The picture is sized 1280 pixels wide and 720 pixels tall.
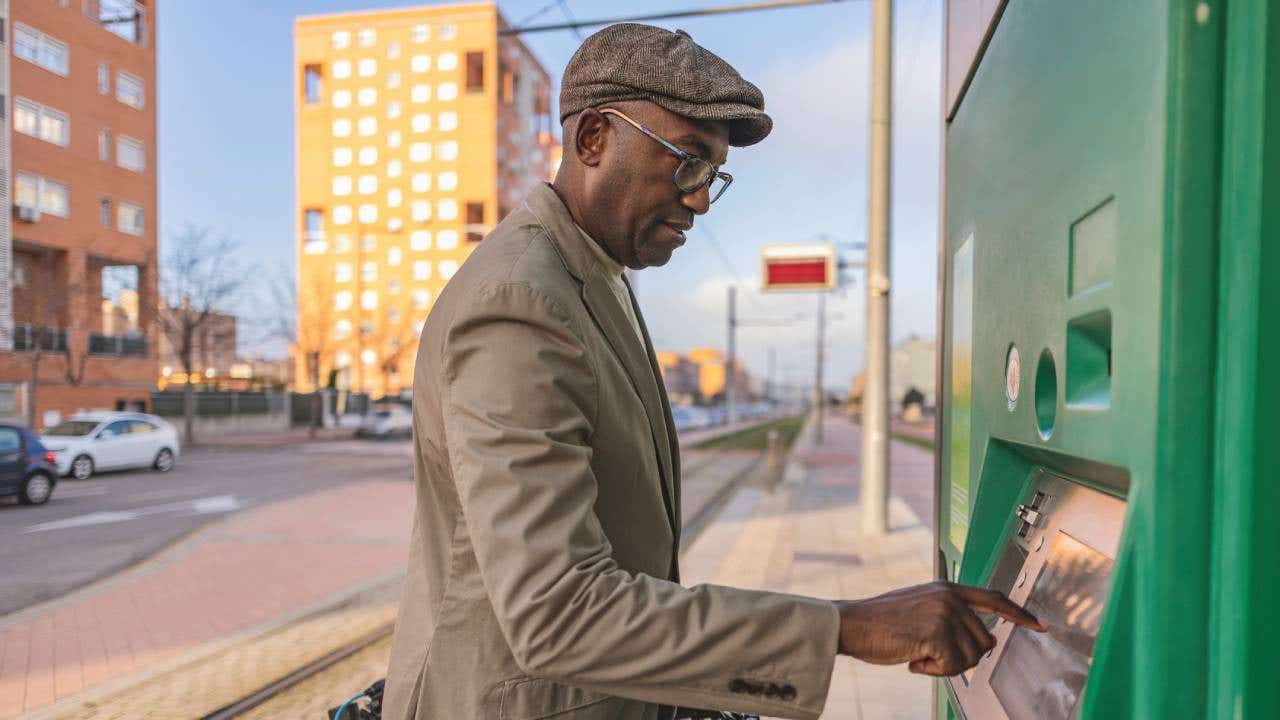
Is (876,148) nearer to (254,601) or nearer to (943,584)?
(254,601)

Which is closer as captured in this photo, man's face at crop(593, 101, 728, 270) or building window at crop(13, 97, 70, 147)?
man's face at crop(593, 101, 728, 270)

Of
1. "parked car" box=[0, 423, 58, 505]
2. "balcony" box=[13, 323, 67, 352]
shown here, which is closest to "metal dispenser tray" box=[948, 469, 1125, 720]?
"parked car" box=[0, 423, 58, 505]

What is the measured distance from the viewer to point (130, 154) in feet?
60.6

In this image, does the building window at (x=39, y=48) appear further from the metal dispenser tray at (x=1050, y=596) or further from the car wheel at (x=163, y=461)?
the car wheel at (x=163, y=461)

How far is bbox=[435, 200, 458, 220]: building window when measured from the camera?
193 ft

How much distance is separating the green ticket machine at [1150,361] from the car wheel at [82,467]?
690 inches

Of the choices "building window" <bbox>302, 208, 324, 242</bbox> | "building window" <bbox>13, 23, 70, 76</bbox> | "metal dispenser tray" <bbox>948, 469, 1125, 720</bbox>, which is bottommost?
"metal dispenser tray" <bbox>948, 469, 1125, 720</bbox>

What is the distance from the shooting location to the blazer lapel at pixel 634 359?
1211 millimetres

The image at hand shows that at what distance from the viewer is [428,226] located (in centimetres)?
5959

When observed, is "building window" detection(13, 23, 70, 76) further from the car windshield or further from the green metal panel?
the car windshield

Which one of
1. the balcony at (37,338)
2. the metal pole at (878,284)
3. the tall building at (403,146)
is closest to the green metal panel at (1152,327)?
the metal pole at (878,284)

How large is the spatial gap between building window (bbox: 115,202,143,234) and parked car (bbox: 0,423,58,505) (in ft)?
41.2

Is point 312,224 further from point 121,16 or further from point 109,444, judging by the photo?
point 121,16

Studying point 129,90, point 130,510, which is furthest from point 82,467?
point 129,90
